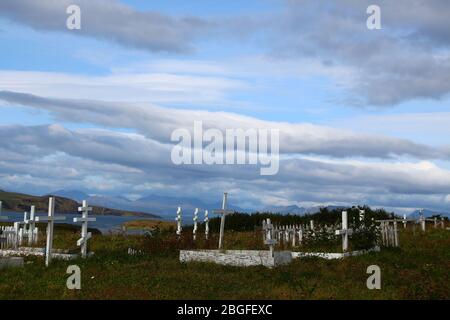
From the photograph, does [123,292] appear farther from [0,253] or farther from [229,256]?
[0,253]

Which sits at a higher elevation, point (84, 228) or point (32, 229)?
point (84, 228)

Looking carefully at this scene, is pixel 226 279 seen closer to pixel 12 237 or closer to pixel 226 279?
pixel 226 279

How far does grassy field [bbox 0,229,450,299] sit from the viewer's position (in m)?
13.3

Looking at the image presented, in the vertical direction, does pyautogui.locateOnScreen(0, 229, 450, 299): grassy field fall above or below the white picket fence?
below

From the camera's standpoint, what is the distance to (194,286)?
48.4 ft

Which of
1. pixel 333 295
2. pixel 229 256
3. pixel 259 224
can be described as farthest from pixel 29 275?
pixel 259 224

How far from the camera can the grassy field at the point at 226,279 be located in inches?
523

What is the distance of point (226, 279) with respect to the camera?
16.2 metres

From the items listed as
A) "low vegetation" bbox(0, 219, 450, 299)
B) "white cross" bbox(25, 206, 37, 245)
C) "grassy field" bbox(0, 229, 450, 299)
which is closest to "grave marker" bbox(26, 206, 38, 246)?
"white cross" bbox(25, 206, 37, 245)

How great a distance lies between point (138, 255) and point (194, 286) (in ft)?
28.2

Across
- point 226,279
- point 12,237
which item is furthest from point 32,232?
point 226,279

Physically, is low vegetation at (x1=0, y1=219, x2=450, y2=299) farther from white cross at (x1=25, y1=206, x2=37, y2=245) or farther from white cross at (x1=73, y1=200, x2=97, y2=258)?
white cross at (x1=25, y1=206, x2=37, y2=245)
